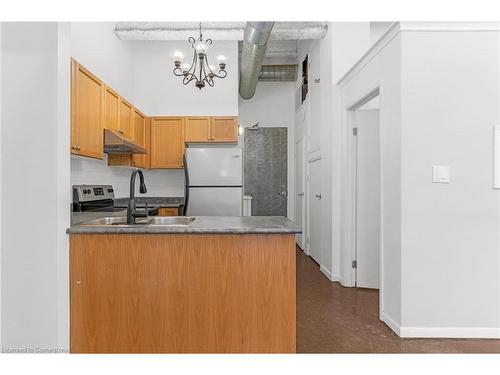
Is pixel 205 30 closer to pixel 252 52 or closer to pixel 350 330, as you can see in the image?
pixel 252 52

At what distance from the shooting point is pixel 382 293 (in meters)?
2.74

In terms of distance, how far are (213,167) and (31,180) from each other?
2642 millimetres

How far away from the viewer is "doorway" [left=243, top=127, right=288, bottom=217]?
247 inches

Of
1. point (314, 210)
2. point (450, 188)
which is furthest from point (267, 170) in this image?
point (450, 188)

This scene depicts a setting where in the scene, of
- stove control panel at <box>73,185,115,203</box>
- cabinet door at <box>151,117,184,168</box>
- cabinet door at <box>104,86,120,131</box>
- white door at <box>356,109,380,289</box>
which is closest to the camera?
stove control panel at <box>73,185,115,203</box>

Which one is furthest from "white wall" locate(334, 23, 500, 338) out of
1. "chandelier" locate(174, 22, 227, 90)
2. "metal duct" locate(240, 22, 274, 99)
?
"chandelier" locate(174, 22, 227, 90)

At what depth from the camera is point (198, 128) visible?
15.5ft

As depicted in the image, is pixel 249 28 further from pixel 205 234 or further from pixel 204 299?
pixel 204 299

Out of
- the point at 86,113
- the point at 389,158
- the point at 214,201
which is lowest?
the point at 214,201

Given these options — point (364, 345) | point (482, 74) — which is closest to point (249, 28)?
point (482, 74)

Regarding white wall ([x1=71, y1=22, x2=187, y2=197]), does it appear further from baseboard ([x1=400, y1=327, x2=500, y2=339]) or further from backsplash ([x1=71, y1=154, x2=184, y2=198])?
baseboard ([x1=400, y1=327, x2=500, y2=339])

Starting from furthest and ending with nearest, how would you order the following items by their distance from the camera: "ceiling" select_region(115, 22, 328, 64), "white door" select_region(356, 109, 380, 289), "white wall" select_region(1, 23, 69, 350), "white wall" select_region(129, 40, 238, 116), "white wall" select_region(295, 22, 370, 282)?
"white wall" select_region(129, 40, 238, 116)
"ceiling" select_region(115, 22, 328, 64)
"white wall" select_region(295, 22, 370, 282)
"white door" select_region(356, 109, 380, 289)
"white wall" select_region(1, 23, 69, 350)

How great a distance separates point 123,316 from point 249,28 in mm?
2834

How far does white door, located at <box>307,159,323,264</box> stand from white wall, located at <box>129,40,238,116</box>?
1476 millimetres
